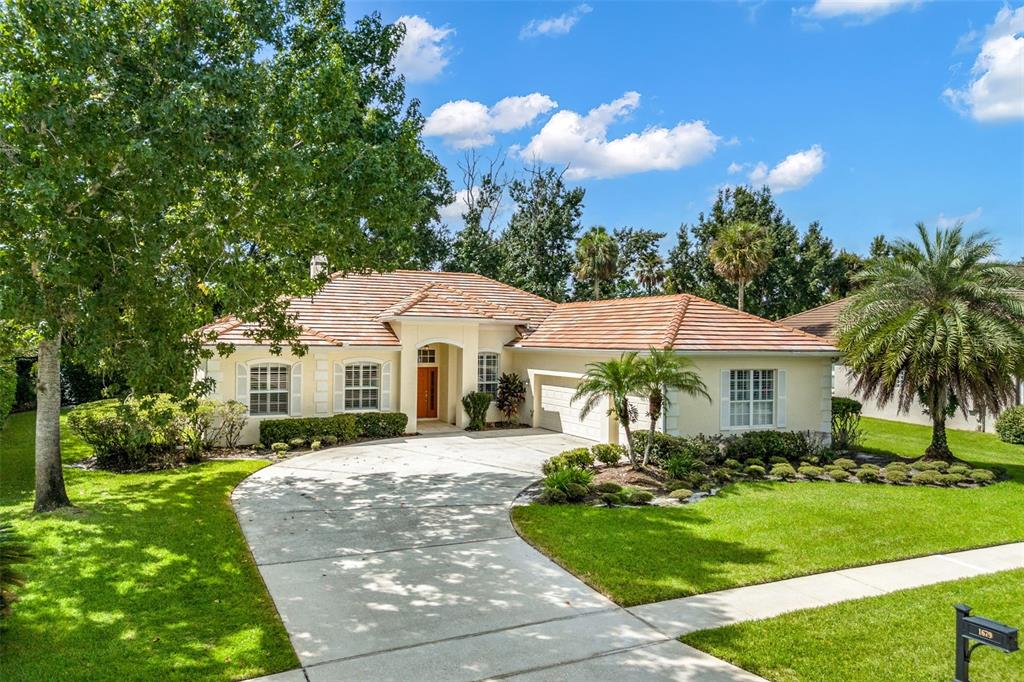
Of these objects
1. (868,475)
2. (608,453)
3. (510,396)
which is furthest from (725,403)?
(510,396)

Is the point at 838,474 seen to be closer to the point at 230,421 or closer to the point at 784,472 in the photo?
the point at 784,472

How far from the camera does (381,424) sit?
66.8 feet

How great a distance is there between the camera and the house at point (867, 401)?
933 inches

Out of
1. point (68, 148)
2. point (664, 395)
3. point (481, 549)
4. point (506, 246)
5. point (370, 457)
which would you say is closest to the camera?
point (68, 148)

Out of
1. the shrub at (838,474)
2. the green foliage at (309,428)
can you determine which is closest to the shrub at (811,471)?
the shrub at (838,474)

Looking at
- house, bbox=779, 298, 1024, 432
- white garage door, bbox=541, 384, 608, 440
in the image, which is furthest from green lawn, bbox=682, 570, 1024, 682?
house, bbox=779, 298, 1024, 432

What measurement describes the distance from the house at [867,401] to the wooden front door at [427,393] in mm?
14579

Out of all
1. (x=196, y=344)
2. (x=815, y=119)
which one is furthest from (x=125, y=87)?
(x=815, y=119)

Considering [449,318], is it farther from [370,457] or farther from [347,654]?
[347,654]

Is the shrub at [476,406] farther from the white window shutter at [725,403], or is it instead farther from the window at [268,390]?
the white window shutter at [725,403]

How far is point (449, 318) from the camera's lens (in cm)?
2114

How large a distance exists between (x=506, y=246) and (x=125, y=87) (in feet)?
122

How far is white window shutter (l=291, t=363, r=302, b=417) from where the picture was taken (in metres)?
19.6

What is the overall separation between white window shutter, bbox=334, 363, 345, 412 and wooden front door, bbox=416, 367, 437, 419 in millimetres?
4007
